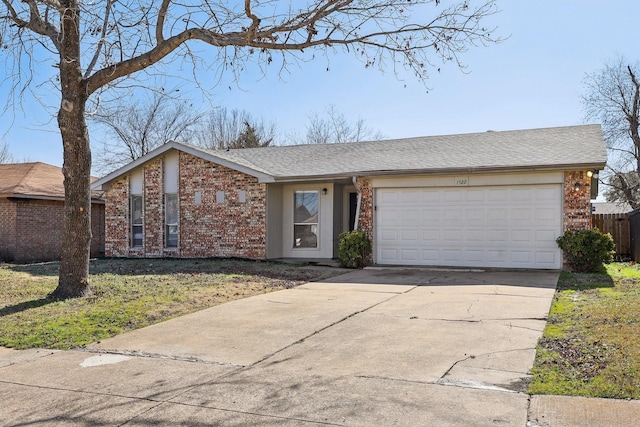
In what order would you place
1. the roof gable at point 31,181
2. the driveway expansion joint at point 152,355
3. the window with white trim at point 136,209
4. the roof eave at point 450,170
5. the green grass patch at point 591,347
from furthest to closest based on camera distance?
the roof gable at point 31,181 → the window with white trim at point 136,209 → the roof eave at point 450,170 → the driveway expansion joint at point 152,355 → the green grass patch at point 591,347

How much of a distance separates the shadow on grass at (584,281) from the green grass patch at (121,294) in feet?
16.4

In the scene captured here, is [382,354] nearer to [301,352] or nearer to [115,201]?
[301,352]

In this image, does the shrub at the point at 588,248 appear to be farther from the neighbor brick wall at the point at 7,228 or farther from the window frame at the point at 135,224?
the neighbor brick wall at the point at 7,228

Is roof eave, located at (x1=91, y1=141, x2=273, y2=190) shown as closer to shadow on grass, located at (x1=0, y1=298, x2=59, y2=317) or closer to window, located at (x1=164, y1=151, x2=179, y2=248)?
window, located at (x1=164, y1=151, x2=179, y2=248)

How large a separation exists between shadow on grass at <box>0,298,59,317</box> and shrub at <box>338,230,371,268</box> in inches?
289

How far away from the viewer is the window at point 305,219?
16484 millimetres

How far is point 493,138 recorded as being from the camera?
16.3 m

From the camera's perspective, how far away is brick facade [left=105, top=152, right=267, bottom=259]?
53.1ft

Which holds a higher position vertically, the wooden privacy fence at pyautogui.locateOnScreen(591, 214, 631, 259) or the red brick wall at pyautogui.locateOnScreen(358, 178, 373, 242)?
the red brick wall at pyautogui.locateOnScreen(358, 178, 373, 242)

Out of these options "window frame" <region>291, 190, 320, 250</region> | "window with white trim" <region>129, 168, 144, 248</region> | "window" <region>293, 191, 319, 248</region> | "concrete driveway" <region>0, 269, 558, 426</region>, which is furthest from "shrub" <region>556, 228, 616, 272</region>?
"window with white trim" <region>129, 168, 144, 248</region>

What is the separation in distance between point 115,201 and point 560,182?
43.9 ft

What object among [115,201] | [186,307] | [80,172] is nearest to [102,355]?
[186,307]

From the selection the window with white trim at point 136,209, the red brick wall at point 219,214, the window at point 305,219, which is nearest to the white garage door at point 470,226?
the window at point 305,219

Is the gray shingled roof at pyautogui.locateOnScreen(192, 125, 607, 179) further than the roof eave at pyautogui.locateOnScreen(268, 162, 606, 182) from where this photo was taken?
Yes
